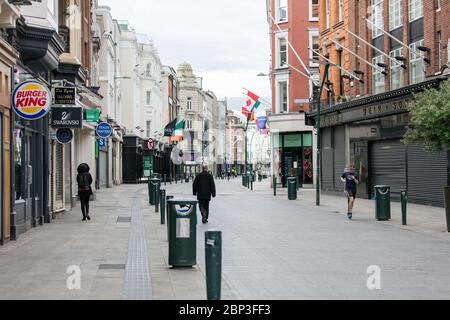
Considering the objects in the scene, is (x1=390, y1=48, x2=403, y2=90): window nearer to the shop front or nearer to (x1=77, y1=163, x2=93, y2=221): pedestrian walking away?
the shop front

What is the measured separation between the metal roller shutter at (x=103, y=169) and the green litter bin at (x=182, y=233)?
42211 mm

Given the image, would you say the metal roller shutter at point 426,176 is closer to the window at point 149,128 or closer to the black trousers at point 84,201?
the black trousers at point 84,201

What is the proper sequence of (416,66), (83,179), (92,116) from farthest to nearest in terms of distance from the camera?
(92,116), (416,66), (83,179)

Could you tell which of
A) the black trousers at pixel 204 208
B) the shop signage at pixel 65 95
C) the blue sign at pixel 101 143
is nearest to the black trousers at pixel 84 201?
the shop signage at pixel 65 95

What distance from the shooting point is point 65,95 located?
2233cm

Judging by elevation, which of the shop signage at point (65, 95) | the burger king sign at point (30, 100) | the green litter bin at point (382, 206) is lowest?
the green litter bin at point (382, 206)

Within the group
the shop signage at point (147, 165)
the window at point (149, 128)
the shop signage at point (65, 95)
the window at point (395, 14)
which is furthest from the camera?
the window at point (149, 128)

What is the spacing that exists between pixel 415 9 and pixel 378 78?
4.87 meters

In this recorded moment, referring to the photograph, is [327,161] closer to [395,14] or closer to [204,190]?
[395,14]

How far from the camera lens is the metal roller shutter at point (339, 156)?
3917 centimetres

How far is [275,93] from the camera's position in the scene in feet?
186

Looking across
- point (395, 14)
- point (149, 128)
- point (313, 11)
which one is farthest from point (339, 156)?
point (149, 128)

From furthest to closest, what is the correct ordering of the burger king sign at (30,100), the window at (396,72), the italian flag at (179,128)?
the italian flag at (179,128), the window at (396,72), the burger king sign at (30,100)

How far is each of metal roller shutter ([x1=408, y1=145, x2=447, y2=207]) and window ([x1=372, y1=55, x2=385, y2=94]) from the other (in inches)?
189
